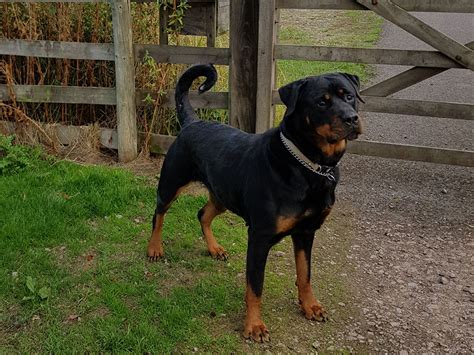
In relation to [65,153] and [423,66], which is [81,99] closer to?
[65,153]

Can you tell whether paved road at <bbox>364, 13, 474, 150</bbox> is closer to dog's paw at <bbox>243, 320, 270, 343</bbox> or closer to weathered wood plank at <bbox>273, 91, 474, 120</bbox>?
weathered wood plank at <bbox>273, 91, 474, 120</bbox>

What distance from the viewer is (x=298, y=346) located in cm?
353

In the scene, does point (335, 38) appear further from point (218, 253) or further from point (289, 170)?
point (289, 170)

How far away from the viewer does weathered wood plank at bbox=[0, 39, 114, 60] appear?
6.07 m

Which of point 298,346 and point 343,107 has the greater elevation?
point 343,107

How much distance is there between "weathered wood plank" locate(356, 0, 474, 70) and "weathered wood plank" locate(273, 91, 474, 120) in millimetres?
435

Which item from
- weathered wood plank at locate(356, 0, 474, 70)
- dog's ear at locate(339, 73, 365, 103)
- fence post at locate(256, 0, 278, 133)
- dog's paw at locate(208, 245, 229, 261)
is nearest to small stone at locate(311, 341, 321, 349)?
dog's paw at locate(208, 245, 229, 261)

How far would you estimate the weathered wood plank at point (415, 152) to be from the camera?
18.3 feet

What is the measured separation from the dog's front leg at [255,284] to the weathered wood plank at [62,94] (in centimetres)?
348

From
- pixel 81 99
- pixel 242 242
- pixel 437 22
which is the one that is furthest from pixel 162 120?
pixel 437 22

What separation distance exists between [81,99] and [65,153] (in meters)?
0.69

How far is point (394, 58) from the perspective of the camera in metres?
5.45

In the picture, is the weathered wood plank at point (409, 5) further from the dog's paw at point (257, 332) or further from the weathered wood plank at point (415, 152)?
the dog's paw at point (257, 332)

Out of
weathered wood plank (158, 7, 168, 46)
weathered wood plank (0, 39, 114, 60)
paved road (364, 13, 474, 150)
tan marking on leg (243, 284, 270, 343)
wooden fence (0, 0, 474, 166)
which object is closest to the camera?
tan marking on leg (243, 284, 270, 343)
